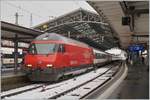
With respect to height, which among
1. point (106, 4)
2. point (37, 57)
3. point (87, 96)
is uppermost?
point (106, 4)

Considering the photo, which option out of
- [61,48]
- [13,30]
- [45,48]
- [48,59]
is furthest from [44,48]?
[13,30]

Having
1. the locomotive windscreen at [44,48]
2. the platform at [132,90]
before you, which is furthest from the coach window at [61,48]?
the platform at [132,90]

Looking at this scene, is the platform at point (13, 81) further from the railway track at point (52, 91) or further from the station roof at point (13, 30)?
the station roof at point (13, 30)

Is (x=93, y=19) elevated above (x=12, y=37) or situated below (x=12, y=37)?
above

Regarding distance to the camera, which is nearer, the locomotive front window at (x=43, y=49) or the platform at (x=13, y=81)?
the platform at (x=13, y=81)

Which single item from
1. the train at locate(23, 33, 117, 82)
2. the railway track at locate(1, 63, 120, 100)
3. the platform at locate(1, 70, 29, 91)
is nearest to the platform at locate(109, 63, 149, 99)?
the railway track at locate(1, 63, 120, 100)

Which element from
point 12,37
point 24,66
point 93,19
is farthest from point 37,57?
point 93,19

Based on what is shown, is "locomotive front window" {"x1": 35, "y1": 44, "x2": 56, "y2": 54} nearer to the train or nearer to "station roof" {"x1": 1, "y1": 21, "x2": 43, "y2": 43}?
the train

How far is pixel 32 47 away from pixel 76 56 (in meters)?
4.65

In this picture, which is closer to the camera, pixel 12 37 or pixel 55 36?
pixel 55 36

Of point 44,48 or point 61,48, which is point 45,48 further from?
point 61,48

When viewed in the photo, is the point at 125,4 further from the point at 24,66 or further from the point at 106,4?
the point at 24,66

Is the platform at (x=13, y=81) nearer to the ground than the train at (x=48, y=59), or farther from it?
nearer to the ground

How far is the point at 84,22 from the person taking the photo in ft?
198
